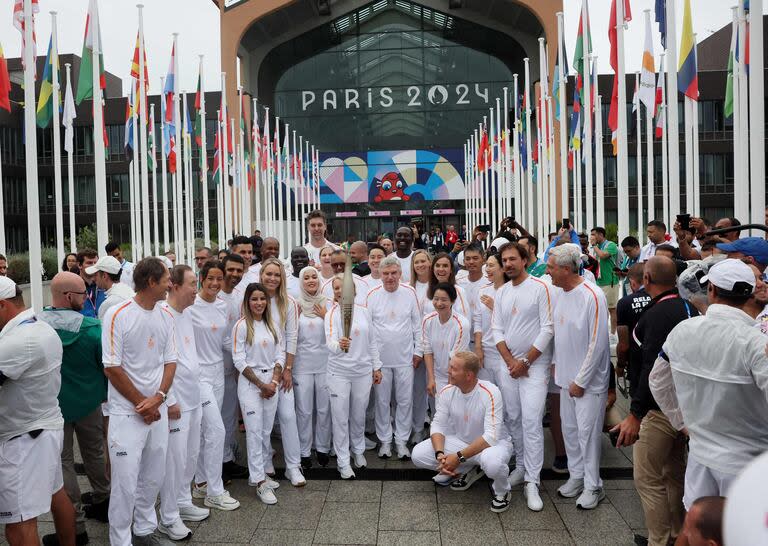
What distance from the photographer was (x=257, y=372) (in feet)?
20.3

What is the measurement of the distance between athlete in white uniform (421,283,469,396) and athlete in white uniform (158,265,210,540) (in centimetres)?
241

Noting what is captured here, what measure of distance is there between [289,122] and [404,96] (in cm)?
809

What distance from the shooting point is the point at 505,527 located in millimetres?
5266

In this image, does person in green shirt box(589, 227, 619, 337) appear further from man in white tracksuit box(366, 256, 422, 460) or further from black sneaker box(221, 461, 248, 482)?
black sneaker box(221, 461, 248, 482)

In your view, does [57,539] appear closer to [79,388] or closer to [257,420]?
[79,388]

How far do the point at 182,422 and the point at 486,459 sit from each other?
95.0 inches

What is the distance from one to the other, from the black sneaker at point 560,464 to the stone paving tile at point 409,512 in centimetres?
127

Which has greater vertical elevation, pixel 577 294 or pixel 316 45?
pixel 316 45

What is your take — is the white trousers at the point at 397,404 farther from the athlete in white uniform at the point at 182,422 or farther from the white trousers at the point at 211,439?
the athlete in white uniform at the point at 182,422

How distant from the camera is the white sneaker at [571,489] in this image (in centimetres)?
585

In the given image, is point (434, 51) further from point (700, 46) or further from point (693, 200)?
point (693, 200)

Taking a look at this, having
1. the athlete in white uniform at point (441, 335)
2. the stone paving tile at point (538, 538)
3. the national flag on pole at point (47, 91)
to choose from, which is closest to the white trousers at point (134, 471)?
the stone paving tile at point (538, 538)

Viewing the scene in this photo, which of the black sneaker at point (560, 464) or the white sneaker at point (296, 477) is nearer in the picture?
the white sneaker at point (296, 477)

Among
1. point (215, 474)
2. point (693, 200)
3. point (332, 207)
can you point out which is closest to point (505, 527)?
point (215, 474)
